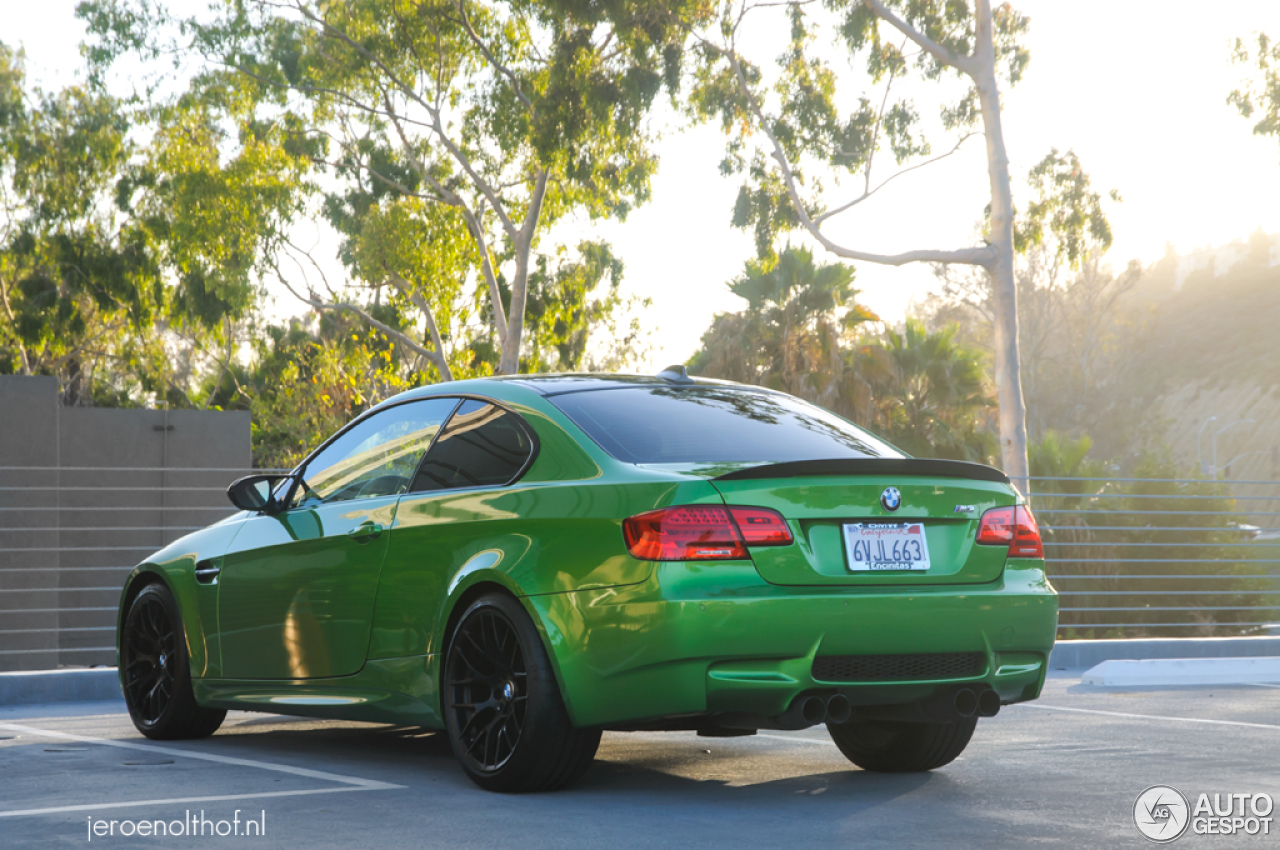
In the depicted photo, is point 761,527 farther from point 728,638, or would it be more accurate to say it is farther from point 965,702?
point 965,702

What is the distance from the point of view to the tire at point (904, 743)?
537cm

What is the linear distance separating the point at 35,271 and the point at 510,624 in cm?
3790

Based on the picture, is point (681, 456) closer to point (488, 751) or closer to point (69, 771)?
point (488, 751)

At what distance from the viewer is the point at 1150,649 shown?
11211 mm

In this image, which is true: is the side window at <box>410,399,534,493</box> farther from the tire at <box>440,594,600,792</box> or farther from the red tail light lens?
the red tail light lens

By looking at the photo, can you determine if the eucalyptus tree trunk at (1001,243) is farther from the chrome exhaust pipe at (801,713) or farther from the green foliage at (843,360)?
the chrome exhaust pipe at (801,713)

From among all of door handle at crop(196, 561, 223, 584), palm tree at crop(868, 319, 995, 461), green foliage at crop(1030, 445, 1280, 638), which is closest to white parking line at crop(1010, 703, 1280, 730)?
door handle at crop(196, 561, 223, 584)

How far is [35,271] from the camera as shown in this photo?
3866 cm

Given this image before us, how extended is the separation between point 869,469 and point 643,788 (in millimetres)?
1411

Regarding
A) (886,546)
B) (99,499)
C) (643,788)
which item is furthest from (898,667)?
(99,499)

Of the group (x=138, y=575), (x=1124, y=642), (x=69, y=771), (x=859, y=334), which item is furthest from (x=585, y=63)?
(x=69, y=771)

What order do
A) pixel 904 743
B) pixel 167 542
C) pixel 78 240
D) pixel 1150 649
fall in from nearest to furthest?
pixel 904 743 → pixel 1150 649 → pixel 167 542 → pixel 78 240

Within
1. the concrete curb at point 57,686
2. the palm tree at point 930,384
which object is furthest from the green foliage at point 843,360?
the concrete curb at point 57,686

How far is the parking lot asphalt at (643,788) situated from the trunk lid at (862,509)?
0.76m
